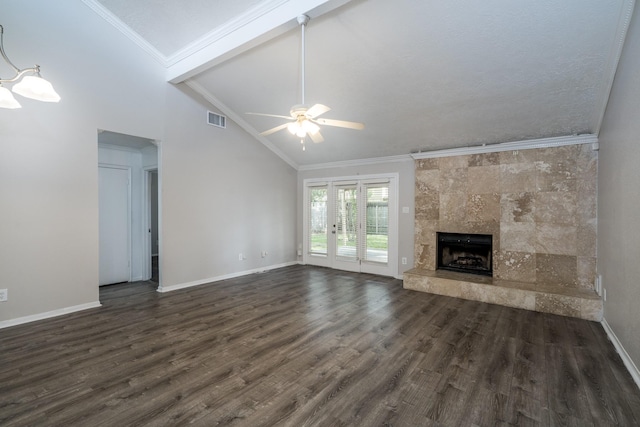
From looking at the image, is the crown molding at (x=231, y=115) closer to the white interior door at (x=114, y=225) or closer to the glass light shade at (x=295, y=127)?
the white interior door at (x=114, y=225)

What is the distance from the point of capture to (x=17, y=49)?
3.41 metres

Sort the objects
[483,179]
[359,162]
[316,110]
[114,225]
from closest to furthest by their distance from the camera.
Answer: [316,110] → [483,179] → [114,225] → [359,162]

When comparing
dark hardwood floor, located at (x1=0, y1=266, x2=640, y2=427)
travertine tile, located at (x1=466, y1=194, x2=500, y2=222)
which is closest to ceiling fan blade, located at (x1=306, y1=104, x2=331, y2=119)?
dark hardwood floor, located at (x1=0, y1=266, x2=640, y2=427)

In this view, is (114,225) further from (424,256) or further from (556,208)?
(556,208)

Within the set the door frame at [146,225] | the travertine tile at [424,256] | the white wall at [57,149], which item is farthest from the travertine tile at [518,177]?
the door frame at [146,225]

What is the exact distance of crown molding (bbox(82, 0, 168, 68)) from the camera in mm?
3971

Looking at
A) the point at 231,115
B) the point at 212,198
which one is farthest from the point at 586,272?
the point at 231,115

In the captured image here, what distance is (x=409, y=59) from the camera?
3566 millimetres

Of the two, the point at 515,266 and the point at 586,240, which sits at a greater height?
the point at 586,240

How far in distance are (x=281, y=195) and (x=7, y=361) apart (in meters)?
5.11

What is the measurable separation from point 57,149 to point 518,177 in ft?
22.0

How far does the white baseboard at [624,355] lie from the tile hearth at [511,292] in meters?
0.33

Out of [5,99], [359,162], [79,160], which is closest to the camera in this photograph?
[5,99]

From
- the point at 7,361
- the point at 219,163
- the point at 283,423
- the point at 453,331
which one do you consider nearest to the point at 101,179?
the point at 219,163
